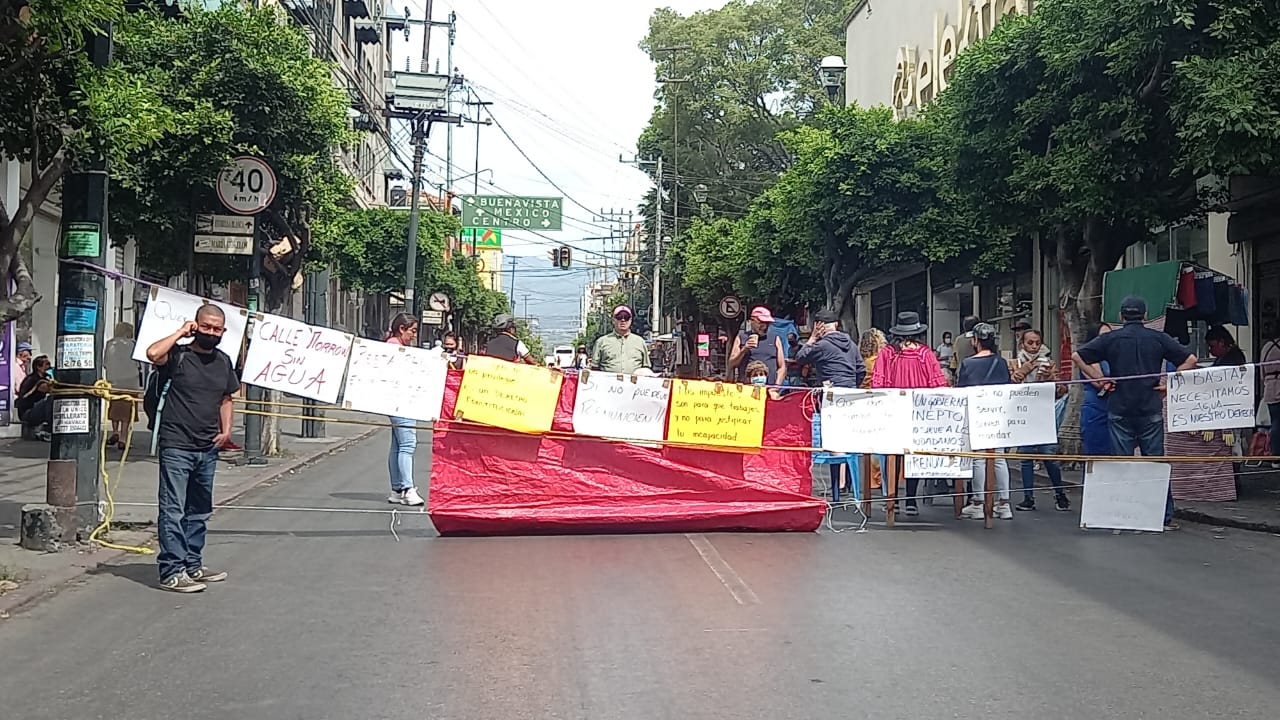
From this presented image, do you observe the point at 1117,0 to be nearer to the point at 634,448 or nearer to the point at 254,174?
the point at 634,448

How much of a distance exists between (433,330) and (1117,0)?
46.1 meters

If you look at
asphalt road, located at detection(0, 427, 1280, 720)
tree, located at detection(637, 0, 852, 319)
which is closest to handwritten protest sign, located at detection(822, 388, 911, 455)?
asphalt road, located at detection(0, 427, 1280, 720)

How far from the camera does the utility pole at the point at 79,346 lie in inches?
359

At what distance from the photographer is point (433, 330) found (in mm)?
57219

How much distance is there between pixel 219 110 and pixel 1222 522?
11.2m

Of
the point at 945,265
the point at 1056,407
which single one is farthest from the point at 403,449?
the point at 945,265

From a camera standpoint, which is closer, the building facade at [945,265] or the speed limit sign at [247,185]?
the speed limit sign at [247,185]

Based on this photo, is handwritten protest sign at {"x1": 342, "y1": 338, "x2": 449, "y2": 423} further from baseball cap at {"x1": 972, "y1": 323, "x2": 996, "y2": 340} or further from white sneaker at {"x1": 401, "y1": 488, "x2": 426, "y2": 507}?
baseball cap at {"x1": 972, "y1": 323, "x2": 996, "y2": 340}

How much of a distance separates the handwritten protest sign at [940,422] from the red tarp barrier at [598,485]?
3.60ft

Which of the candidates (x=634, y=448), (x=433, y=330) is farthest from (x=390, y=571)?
(x=433, y=330)

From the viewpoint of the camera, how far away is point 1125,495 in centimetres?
1073

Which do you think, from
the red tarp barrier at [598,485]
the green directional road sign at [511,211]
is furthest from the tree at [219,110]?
the green directional road sign at [511,211]

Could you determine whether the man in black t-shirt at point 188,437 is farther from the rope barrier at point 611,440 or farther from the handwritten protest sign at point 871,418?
the handwritten protest sign at point 871,418

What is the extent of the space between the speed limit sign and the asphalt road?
510cm
